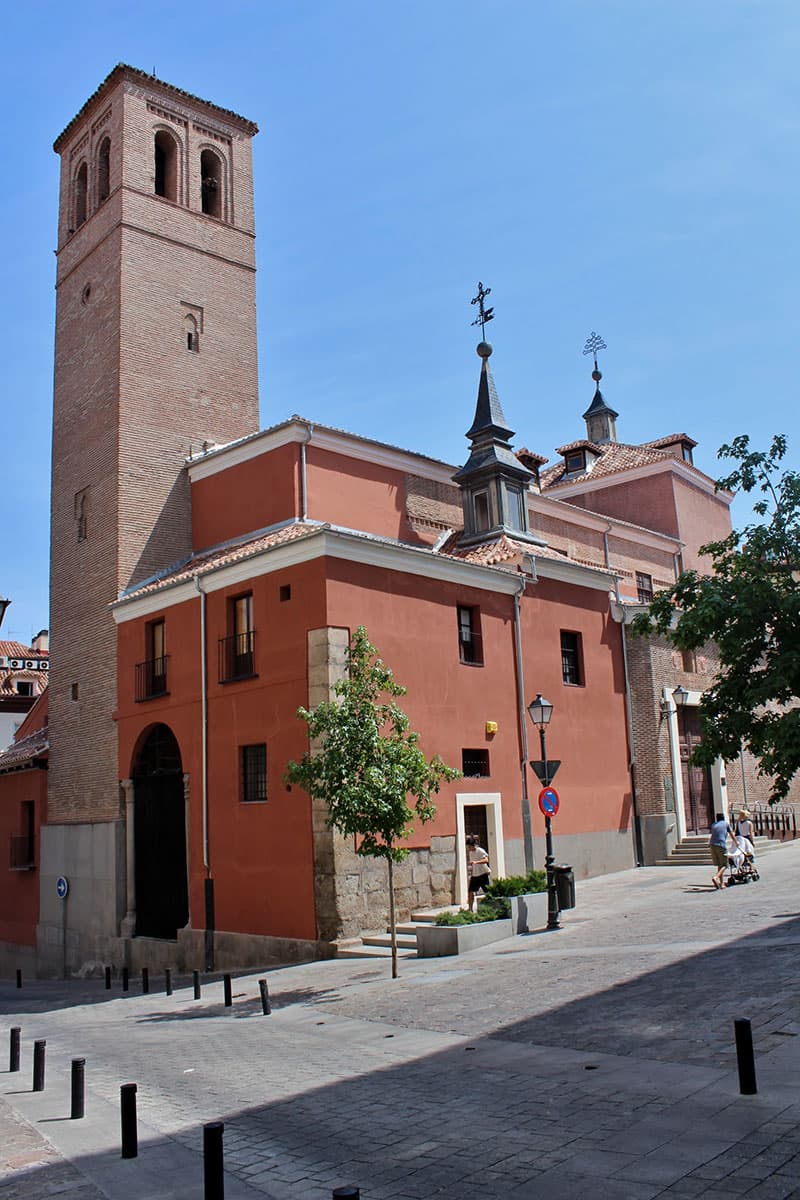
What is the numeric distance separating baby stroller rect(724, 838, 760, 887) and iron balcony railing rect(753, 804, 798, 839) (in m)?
8.90

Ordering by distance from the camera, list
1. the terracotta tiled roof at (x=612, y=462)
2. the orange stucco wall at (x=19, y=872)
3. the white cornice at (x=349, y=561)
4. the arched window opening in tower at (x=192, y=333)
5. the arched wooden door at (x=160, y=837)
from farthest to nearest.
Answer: the terracotta tiled roof at (x=612, y=462) → the arched window opening in tower at (x=192, y=333) → the orange stucco wall at (x=19, y=872) → the arched wooden door at (x=160, y=837) → the white cornice at (x=349, y=561)

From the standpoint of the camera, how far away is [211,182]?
96.1ft

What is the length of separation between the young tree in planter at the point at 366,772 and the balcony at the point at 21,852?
14.9 meters

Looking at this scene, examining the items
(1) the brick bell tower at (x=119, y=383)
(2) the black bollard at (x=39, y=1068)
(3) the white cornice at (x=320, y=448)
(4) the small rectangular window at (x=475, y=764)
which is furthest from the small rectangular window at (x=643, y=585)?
(2) the black bollard at (x=39, y=1068)

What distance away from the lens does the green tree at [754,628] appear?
1077cm

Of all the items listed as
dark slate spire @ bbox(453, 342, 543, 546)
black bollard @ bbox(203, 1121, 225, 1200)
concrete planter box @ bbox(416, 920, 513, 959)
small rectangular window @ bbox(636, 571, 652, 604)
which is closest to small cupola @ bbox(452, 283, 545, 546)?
dark slate spire @ bbox(453, 342, 543, 546)

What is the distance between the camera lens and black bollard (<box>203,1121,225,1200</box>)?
5.54 meters

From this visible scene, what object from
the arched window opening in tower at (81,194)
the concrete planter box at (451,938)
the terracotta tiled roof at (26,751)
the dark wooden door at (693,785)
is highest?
the arched window opening in tower at (81,194)

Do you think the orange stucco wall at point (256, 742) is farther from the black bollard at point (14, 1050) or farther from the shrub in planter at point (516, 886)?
the black bollard at point (14, 1050)

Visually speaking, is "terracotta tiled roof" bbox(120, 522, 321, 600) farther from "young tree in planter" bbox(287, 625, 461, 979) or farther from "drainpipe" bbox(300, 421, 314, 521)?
"young tree in planter" bbox(287, 625, 461, 979)

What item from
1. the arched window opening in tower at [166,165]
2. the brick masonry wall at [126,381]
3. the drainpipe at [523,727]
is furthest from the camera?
the arched window opening in tower at [166,165]

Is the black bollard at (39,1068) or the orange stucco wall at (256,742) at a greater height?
the orange stucco wall at (256,742)

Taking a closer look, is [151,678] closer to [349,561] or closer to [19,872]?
[349,561]

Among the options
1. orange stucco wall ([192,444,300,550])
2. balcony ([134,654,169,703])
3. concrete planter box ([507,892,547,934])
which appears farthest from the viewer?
orange stucco wall ([192,444,300,550])
